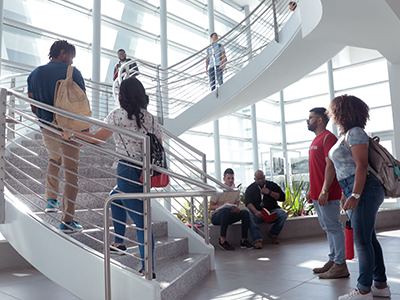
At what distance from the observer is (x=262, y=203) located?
517 cm

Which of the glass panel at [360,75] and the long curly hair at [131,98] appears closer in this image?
the long curly hair at [131,98]

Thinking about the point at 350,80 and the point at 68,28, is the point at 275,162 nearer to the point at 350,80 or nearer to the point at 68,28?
the point at 350,80

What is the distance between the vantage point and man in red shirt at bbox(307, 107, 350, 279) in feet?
9.32

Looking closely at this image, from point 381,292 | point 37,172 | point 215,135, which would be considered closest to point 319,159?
point 381,292

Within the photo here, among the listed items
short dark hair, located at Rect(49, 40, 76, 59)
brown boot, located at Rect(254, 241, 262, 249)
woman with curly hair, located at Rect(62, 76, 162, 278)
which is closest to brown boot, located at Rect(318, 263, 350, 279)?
woman with curly hair, located at Rect(62, 76, 162, 278)

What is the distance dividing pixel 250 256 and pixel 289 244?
1.03 meters

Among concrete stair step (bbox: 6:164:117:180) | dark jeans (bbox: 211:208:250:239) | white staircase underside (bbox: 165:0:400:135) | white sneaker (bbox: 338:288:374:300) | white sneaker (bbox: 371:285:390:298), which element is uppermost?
white staircase underside (bbox: 165:0:400:135)

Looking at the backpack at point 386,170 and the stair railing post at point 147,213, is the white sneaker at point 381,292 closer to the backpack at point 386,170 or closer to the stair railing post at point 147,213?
the backpack at point 386,170

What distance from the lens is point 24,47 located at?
668 cm

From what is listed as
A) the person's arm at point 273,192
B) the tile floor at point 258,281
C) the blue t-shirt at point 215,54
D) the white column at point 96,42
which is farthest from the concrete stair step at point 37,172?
the white column at point 96,42

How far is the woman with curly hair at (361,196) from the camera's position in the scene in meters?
2.21

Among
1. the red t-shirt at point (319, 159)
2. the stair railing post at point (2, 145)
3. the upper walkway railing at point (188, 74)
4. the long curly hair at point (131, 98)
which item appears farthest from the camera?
the upper walkway railing at point (188, 74)

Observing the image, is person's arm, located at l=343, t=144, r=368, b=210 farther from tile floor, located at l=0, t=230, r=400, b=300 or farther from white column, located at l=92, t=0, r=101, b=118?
white column, located at l=92, t=0, r=101, b=118

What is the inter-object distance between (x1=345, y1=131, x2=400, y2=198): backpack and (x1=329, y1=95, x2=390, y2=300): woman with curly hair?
0.03 meters
